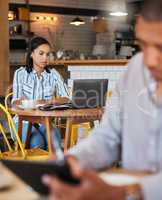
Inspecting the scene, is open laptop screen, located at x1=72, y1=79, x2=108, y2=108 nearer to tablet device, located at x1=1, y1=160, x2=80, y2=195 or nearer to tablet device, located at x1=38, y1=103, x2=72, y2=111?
tablet device, located at x1=38, y1=103, x2=72, y2=111

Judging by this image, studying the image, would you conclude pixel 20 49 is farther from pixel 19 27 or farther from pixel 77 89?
pixel 77 89

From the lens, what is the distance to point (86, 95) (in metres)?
3.88

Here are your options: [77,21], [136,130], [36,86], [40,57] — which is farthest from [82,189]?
[77,21]

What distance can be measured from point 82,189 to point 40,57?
3.92 meters

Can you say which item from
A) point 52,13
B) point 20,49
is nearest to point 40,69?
point 20,49

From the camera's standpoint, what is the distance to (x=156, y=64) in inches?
46.2

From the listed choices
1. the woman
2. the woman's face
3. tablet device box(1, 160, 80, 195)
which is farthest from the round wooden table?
tablet device box(1, 160, 80, 195)

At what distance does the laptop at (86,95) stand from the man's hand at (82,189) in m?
2.83

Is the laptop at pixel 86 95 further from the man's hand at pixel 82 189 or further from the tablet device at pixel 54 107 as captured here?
the man's hand at pixel 82 189

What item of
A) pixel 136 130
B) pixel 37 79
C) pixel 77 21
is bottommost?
pixel 37 79

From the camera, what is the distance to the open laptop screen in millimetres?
3834

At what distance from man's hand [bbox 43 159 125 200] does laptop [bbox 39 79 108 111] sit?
112 inches

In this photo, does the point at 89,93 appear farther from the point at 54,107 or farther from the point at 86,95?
the point at 54,107

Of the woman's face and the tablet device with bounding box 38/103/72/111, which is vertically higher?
the woman's face
